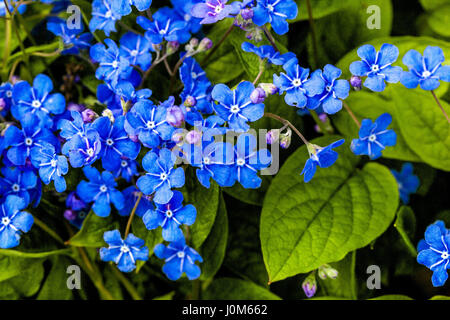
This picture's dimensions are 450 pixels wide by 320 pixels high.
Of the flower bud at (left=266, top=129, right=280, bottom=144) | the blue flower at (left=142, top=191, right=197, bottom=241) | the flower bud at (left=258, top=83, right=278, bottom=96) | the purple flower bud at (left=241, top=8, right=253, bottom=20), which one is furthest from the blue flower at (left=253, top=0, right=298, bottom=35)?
the blue flower at (left=142, top=191, right=197, bottom=241)

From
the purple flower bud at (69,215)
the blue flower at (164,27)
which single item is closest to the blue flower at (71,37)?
the blue flower at (164,27)

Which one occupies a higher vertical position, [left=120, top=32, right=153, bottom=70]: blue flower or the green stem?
[left=120, top=32, right=153, bottom=70]: blue flower

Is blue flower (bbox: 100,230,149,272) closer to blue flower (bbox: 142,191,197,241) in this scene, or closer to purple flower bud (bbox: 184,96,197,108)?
blue flower (bbox: 142,191,197,241)

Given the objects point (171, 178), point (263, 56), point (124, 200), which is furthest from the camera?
point (124, 200)

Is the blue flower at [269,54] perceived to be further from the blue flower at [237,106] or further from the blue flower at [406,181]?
the blue flower at [406,181]

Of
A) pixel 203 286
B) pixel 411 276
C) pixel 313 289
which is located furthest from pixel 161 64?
pixel 411 276
